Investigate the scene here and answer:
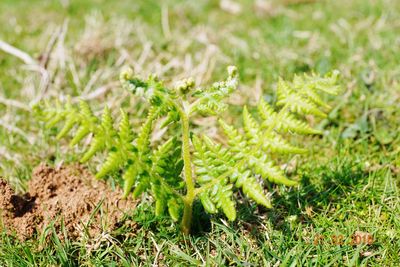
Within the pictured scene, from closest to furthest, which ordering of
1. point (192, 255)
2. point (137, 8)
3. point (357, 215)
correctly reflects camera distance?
1. point (192, 255)
2. point (357, 215)
3. point (137, 8)

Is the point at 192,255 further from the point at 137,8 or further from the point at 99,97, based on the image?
the point at 137,8

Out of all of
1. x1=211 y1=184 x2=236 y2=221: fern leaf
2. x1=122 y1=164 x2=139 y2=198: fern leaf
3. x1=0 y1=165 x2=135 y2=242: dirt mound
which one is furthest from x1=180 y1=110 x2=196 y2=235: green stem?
x1=0 y1=165 x2=135 y2=242: dirt mound

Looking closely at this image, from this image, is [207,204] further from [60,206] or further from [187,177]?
[60,206]

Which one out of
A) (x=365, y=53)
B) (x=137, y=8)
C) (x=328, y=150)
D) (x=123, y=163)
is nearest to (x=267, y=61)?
(x=365, y=53)

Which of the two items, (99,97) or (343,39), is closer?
(99,97)

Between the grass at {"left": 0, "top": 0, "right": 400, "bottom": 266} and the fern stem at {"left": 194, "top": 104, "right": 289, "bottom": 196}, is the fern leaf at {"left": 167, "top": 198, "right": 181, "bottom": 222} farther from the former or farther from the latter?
the grass at {"left": 0, "top": 0, "right": 400, "bottom": 266}

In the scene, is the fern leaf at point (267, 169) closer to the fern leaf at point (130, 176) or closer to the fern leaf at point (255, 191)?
the fern leaf at point (255, 191)
